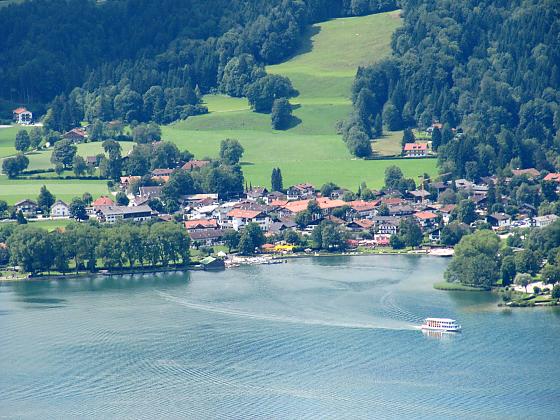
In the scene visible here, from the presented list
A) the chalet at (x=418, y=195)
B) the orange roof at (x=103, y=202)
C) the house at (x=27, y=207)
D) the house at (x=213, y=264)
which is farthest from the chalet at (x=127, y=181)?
the house at (x=213, y=264)

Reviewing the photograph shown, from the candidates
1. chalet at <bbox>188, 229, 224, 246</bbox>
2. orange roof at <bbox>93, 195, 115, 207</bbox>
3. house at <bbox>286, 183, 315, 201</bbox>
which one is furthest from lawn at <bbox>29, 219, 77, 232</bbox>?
house at <bbox>286, 183, 315, 201</bbox>

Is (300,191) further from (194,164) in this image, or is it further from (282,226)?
(282,226)

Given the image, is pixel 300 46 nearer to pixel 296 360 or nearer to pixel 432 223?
pixel 432 223

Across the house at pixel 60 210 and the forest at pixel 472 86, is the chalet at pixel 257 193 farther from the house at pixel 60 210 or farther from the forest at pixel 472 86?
the house at pixel 60 210

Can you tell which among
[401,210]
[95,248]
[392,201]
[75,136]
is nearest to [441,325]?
[95,248]

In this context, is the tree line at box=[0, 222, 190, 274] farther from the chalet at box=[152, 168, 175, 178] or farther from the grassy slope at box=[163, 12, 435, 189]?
the grassy slope at box=[163, 12, 435, 189]

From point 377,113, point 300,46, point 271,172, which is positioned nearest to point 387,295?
point 271,172
